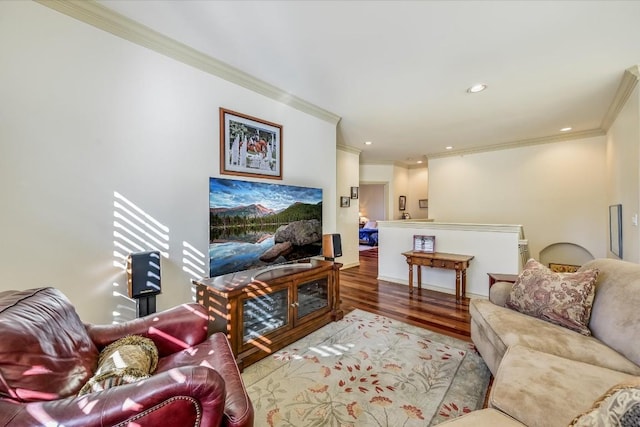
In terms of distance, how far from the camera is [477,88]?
117 inches

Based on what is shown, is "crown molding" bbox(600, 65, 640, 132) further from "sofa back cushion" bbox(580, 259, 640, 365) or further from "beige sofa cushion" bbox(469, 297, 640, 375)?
"beige sofa cushion" bbox(469, 297, 640, 375)

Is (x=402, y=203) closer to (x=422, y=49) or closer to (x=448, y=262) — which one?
(x=448, y=262)

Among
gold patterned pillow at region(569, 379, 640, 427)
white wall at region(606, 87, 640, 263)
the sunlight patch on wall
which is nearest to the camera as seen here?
gold patterned pillow at region(569, 379, 640, 427)

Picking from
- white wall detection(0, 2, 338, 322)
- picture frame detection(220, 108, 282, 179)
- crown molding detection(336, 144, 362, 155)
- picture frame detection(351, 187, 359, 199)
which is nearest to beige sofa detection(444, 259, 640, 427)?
white wall detection(0, 2, 338, 322)

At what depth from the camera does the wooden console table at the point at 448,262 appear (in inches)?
141

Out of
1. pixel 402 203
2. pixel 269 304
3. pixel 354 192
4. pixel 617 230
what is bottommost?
pixel 269 304

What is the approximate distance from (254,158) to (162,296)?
1548 mm

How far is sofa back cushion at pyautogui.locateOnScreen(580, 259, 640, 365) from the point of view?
4.71 ft

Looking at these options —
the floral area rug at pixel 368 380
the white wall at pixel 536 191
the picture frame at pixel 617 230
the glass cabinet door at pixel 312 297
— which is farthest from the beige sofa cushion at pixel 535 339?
the white wall at pixel 536 191

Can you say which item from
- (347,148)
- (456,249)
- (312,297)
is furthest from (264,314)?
(347,148)

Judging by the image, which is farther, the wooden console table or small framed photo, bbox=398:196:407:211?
small framed photo, bbox=398:196:407:211

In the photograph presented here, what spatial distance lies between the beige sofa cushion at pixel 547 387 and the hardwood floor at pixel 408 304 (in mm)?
1373

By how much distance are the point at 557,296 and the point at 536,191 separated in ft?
14.4

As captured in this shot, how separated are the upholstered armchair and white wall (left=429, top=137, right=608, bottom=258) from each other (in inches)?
242
